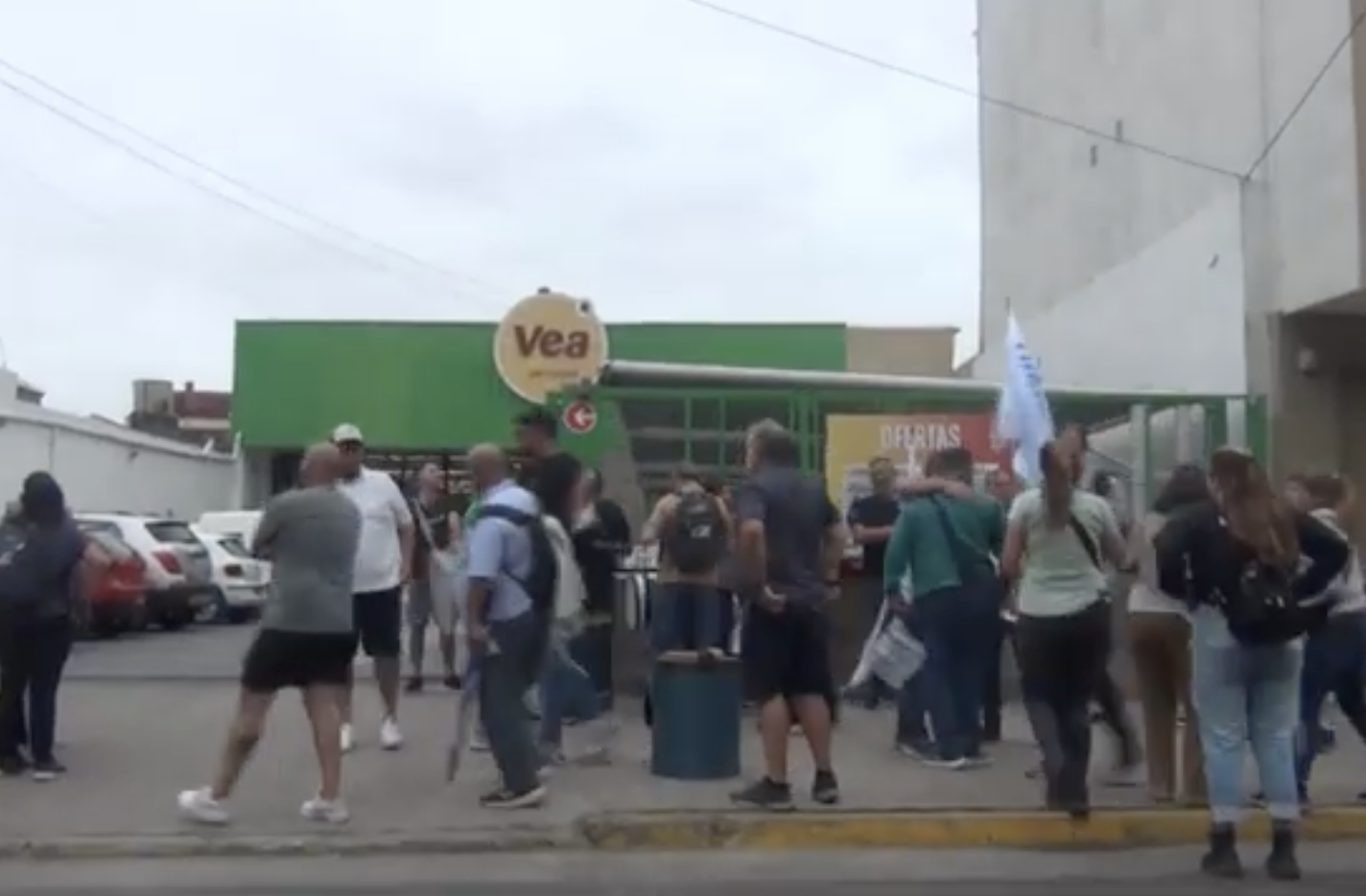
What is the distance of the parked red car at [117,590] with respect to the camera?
2203 centimetres

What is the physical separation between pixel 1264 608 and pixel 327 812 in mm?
4439

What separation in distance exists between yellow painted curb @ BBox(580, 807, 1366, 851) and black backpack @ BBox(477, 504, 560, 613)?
1126 millimetres

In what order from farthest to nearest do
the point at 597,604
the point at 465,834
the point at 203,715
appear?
the point at 203,715 < the point at 597,604 < the point at 465,834

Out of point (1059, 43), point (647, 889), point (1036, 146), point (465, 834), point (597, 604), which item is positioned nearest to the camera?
point (647, 889)

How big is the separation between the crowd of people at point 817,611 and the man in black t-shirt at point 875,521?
1495 mm

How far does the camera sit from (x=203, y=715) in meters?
14.0

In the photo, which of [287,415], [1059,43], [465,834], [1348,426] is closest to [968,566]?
[465,834]

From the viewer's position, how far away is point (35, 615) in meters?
11.0

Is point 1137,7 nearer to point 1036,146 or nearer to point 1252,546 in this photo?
point 1036,146

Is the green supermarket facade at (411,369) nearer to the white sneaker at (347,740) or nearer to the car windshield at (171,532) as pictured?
the car windshield at (171,532)

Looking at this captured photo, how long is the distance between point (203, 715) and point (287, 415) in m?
20.9

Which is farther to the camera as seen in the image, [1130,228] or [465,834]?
[1130,228]

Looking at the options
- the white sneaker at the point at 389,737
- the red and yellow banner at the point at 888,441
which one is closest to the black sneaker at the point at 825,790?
the white sneaker at the point at 389,737

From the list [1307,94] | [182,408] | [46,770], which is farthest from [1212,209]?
Answer: [182,408]
